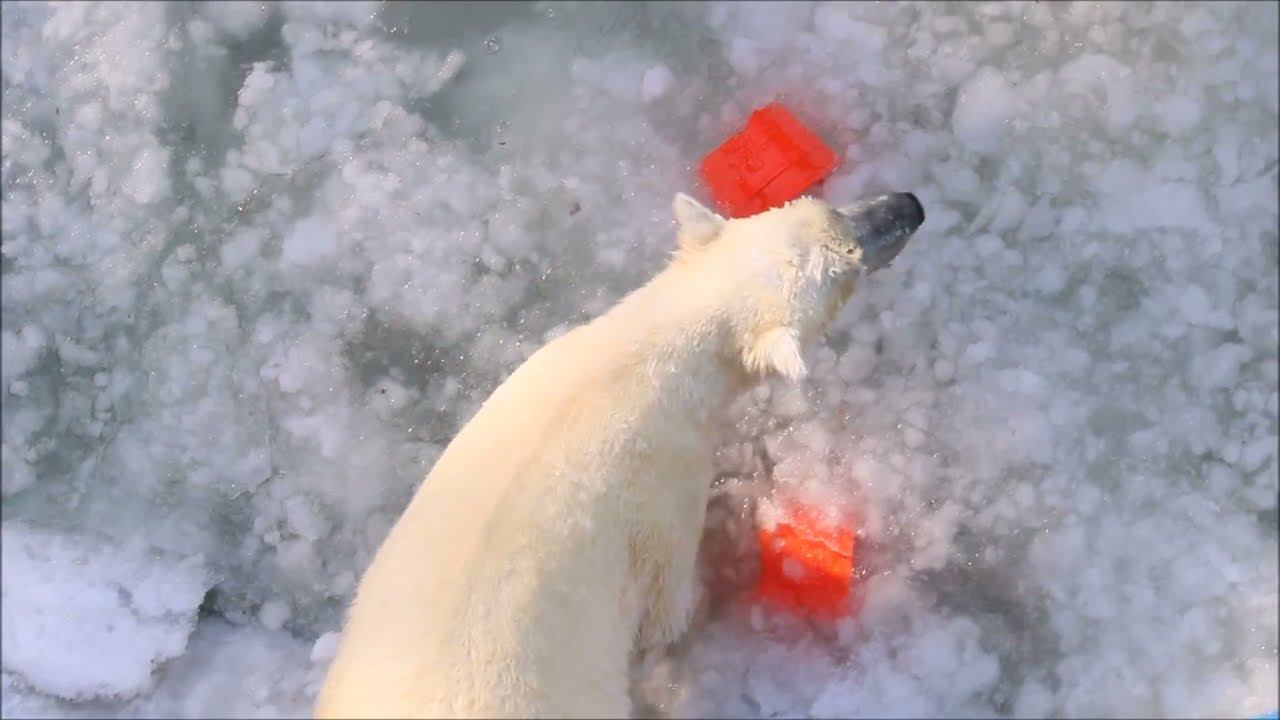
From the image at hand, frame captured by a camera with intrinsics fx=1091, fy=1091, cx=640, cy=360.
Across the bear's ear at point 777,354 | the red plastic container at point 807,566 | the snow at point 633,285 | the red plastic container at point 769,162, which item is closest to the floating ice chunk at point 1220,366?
the snow at point 633,285

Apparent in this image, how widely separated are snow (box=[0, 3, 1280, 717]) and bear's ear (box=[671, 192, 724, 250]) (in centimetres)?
69

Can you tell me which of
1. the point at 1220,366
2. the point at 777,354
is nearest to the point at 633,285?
the point at 777,354

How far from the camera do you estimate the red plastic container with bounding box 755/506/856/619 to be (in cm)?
346

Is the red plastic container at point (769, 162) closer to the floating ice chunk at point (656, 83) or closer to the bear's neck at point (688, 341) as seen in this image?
the floating ice chunk at point (656, 83)

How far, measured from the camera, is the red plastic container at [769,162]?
3750 millimetres

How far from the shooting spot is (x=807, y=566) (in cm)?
347

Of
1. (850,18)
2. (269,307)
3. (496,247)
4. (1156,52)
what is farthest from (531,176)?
(1156,52)

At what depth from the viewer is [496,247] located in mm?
3846

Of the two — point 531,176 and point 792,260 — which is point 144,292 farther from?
point 792,260

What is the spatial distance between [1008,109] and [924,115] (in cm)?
29

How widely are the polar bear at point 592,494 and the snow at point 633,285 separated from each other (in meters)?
0.62

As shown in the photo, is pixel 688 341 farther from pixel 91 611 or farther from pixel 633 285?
pixel 91 611

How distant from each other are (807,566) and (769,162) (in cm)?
137

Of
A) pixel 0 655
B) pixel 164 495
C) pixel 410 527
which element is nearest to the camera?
pixel 410 527
